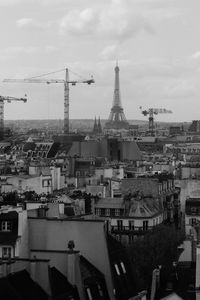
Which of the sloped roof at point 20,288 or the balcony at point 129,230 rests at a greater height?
the sloped roof at point 20,288

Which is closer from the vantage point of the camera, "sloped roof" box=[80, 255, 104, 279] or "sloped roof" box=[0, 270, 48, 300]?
"sloped roof" box=[0, 270, 48, 300]

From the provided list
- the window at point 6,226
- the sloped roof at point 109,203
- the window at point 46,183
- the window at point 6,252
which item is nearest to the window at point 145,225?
the sloped roof at point 109,203

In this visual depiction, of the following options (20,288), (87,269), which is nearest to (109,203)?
(87,269)

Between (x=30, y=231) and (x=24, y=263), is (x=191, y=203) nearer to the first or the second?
(x=30, y=231)

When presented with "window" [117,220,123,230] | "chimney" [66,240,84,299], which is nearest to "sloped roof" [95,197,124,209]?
"window" [117,220,123,230]

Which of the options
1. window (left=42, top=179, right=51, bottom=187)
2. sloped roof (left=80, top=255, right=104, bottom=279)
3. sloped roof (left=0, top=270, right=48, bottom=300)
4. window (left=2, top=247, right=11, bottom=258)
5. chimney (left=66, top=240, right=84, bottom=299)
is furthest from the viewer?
window (left=42, top=179, right=51, bottom=187)

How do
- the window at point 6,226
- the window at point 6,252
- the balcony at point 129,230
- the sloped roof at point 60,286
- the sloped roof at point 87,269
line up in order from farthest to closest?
the balcony at point 129,230
the window at point 6,226
the window at point 6,252
the sloped roof at point 87,269
the sloped roof at point 60,286

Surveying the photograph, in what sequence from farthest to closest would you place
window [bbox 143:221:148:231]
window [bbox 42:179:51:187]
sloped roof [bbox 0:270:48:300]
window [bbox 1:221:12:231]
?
window [bbox 42:179:51:187] → window [bbox 143:221:148:231] → window [bbox 1:221:12:231] → sloped roof [bbox 0:270:48:300]

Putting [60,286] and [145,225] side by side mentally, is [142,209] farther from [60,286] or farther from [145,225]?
[60,286]

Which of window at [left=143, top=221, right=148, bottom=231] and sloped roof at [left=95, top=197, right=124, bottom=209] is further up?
sloped roof at [left=95, top=197, right=124, bottom=209]

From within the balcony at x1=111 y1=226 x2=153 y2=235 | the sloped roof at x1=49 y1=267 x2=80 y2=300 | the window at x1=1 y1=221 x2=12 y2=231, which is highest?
the window at x1=1 y1=221 x2=12 y2=231

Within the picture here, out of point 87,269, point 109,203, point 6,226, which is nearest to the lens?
point 87,269

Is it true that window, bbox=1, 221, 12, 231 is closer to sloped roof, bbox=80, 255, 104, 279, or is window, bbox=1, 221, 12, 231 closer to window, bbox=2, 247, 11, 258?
window, bbox=2, 247, 11, 258

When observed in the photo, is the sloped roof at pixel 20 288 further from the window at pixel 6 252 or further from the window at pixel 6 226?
the window at pixel 6 226
